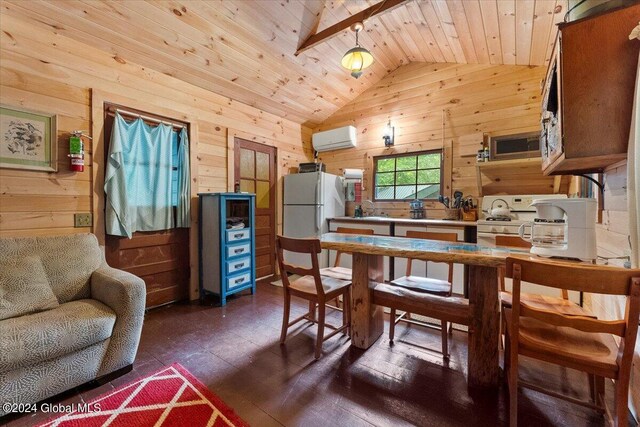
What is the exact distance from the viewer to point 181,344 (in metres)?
2.17

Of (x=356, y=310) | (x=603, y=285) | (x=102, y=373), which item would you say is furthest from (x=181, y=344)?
(x=603, y=285)

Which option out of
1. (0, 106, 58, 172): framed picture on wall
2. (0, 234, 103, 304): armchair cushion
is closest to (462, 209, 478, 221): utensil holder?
(0, 234, 103, 304): armchair cushion

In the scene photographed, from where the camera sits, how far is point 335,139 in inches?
177

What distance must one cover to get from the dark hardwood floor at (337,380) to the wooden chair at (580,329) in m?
0.29

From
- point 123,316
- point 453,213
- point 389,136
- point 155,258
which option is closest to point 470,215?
point 453,213

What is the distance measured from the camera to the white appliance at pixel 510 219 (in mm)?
2820

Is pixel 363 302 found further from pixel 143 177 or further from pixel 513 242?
pixel 143 177

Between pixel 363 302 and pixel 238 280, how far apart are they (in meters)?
1.72

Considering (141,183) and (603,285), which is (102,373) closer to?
(141,183)

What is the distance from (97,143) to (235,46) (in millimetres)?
1682

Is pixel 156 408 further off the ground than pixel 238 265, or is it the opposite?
pixel 238 265

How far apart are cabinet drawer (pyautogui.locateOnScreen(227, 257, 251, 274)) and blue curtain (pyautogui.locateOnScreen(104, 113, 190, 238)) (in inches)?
26.9

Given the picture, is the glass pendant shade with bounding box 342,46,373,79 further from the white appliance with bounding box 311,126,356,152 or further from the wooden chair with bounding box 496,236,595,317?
the wooden chair with bounding box 496,236,595,317

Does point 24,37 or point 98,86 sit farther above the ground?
point 24,37
